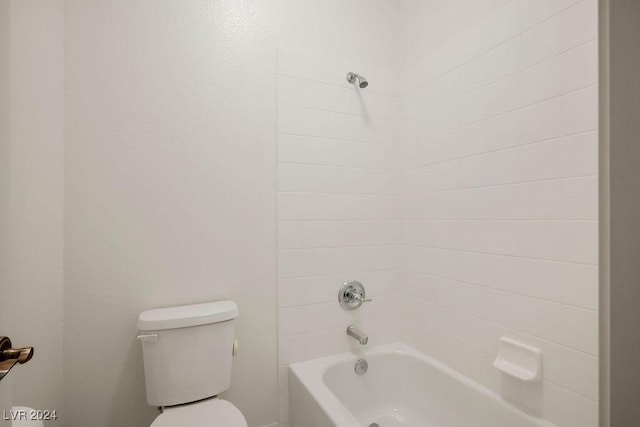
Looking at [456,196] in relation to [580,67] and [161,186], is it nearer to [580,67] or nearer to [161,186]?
[580,67]

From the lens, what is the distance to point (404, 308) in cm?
181

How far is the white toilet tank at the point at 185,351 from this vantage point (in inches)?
46.8

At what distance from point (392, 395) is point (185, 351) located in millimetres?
1142

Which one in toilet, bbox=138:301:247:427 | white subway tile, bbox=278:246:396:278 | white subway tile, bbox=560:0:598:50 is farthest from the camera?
white subway tile, bbox=278:246:396:278

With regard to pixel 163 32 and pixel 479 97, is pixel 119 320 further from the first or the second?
pixel 479 97

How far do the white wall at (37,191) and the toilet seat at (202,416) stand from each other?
16.4 inches

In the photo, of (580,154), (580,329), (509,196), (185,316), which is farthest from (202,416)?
(580,154)

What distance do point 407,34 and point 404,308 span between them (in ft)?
5.37

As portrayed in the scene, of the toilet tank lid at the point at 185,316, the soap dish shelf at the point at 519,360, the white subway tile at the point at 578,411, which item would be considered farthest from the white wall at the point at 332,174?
the white subway tile at the point at 578,411

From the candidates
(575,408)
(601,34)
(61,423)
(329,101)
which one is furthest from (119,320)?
(601,34)

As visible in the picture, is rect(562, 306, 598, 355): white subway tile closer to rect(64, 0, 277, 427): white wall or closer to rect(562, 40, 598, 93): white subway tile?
rect(562, 40, 598, 93): white subway tile

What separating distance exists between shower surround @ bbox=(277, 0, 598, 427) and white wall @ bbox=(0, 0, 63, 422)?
91cm

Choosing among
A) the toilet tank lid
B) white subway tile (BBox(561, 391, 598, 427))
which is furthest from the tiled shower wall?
white subway tile (BBox(561, 391, 598, 427))

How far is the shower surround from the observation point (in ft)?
3.34
